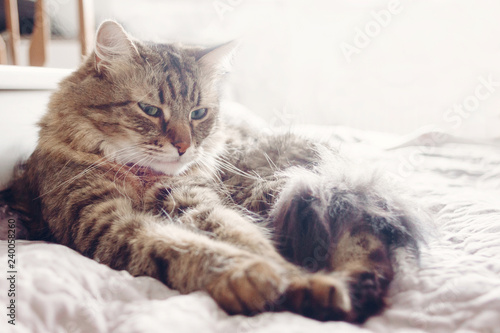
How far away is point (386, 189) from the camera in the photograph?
0.92 metres

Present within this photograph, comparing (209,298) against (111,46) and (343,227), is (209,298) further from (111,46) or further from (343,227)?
(111,46)

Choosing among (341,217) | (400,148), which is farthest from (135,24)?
(341,217)

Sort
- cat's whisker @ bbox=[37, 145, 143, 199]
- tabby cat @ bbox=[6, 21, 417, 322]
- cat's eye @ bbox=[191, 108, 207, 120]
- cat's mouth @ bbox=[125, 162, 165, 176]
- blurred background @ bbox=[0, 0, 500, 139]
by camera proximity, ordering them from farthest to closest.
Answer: blurred background @ bbox=[0, 0, 500, 139] → cat's eye @ bbox=[191, 108, 207, 120] → cat's mouth @ bbox=[125, 162, 165, 176] → cat's whisker @ bbox=[37, 145, 143, 199] → tabby cat @ bbox=[6, 21, 417, 322]

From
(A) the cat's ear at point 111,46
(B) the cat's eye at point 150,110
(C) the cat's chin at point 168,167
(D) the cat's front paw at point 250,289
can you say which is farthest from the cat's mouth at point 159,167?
(D) the cat's front paw at point 250,289

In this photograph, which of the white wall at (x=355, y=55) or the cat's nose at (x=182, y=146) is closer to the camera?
the cat's nose at (x=182, y=146)

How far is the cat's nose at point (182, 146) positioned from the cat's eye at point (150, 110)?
0.12m

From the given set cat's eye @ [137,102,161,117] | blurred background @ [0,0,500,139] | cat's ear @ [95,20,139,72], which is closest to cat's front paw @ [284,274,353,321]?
cat's eye @ [137,102,161,117]

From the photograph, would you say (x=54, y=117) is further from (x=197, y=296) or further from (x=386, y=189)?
(x=386, y=189)

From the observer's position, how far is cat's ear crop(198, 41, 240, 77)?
126cm

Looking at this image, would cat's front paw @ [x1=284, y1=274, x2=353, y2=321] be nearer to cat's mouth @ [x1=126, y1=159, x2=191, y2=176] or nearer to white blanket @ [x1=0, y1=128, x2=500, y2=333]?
white blanket @ [x1=0, y1=128, x2=500, y2=333]

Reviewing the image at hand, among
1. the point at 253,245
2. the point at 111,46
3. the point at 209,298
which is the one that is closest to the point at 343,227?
the point at 253,245

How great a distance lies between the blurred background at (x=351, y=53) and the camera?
87.2 inches

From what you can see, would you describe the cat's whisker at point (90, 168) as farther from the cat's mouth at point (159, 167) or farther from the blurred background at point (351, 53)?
the blurred background at point (351, 53)

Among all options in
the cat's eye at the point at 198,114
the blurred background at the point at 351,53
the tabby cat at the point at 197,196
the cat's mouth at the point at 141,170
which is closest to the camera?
the tabby cat at the point at 197,196
